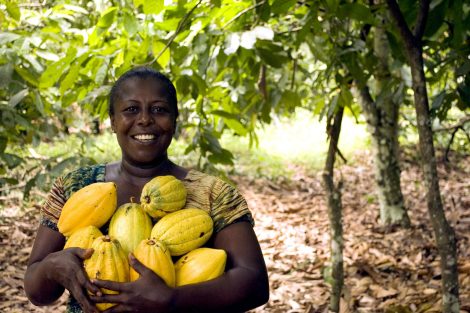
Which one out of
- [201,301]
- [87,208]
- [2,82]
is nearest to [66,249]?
[87,208]

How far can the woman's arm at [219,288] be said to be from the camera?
3.74 ft

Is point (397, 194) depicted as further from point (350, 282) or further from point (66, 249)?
point (66, 249)

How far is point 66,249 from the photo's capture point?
123cm

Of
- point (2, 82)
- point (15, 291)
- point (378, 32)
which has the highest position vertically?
point (378, 32)

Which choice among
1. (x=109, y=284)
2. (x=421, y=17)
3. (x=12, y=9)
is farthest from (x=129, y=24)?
(x=109, y=284)

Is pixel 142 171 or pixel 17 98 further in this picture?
pixel 17 98

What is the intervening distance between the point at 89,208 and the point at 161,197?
160mm

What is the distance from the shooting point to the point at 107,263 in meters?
1.14

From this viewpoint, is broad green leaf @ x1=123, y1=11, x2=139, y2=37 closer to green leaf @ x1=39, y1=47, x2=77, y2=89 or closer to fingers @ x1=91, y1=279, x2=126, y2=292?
green leaf @ x1=39, y1=47, x2=77, y2=89

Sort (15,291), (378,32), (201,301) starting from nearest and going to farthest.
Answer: (201,301) → (15,291) → (378,32)

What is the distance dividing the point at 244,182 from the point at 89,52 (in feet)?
14.9

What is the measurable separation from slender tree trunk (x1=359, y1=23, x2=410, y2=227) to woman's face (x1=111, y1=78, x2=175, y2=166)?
283 centimetres

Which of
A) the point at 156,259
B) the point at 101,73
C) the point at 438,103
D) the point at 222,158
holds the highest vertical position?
the point at 101,73

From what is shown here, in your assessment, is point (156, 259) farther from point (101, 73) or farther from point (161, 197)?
point (101, 73)
